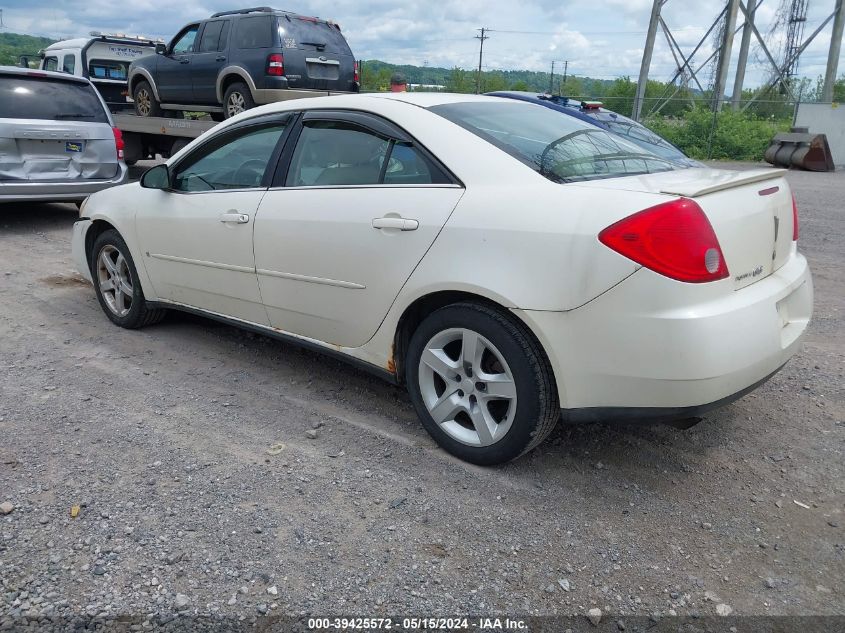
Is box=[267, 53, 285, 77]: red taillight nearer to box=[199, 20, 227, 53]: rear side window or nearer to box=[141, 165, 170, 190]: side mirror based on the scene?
box=[199, 20, 227, 53]: rear side window

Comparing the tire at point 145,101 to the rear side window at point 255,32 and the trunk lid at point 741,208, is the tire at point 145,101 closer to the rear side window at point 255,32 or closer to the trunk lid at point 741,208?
the rear side window at point 255,32

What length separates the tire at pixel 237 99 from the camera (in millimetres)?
11398

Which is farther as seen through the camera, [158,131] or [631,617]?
[158,131]

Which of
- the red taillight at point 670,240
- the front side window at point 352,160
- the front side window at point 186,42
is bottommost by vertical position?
the red taillight at point 670,240

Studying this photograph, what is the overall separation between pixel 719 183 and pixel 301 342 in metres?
2.20

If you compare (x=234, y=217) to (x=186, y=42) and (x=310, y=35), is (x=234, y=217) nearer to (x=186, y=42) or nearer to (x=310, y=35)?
(x=310, y=35)

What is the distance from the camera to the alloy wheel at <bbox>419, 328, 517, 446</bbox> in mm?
3053

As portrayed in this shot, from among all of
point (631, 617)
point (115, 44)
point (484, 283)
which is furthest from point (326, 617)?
point (115, 44)

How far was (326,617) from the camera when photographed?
234cm

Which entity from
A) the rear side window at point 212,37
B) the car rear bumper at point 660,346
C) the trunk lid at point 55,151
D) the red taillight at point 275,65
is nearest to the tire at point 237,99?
the red taillight at point 275,65

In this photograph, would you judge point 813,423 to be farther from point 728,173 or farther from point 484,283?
point 484,283

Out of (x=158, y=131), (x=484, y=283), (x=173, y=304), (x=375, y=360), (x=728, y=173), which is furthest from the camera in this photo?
(x=158, y=131)

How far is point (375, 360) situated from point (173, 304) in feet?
5.97

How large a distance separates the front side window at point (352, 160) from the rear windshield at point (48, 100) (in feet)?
19.1
